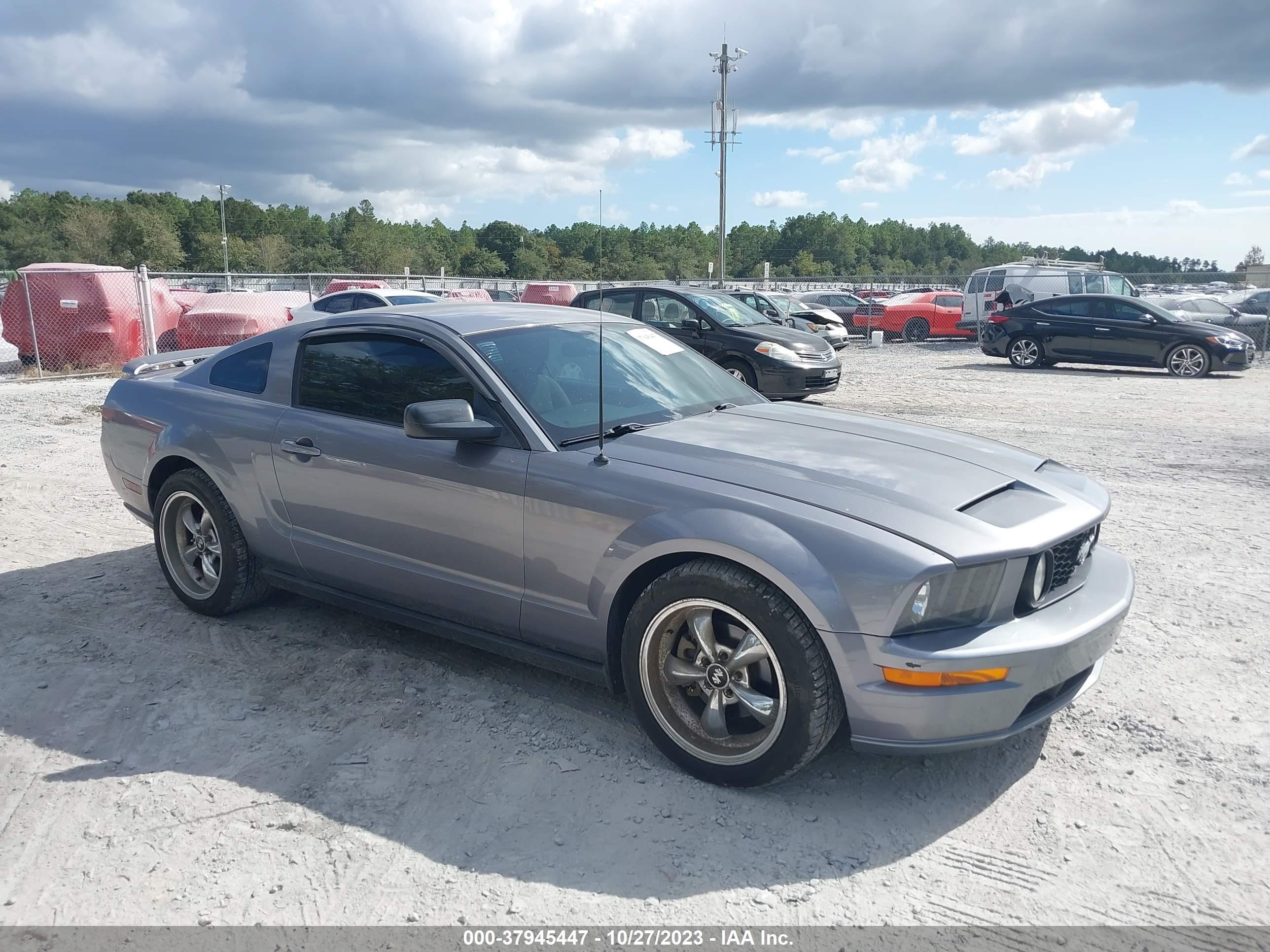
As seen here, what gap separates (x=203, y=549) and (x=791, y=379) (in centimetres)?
885

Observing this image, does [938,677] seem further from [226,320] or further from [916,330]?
[916,330]

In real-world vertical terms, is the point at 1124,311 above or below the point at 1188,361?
above

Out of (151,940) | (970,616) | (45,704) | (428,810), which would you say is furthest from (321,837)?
(970,616)

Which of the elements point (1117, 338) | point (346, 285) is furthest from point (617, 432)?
point (346, 285)

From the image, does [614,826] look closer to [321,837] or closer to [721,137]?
[321,837]

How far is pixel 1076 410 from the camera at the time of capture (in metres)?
12.9

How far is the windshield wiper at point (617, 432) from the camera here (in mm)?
3783

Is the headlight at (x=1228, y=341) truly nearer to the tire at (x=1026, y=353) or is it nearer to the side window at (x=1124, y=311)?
the side window at (x=1124, y=311)

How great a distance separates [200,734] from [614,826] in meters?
1.79

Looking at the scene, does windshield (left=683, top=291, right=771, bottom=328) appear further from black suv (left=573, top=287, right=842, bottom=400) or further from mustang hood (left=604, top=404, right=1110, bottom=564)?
mustang hood (left=604, top=404, right=1110, bottom=564)

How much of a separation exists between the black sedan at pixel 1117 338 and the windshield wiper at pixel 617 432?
664 inches

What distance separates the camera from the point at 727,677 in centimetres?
327

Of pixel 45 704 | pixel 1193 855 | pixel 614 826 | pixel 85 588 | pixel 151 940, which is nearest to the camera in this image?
pixel 151 940

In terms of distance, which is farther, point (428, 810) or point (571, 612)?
point (571, 612)
